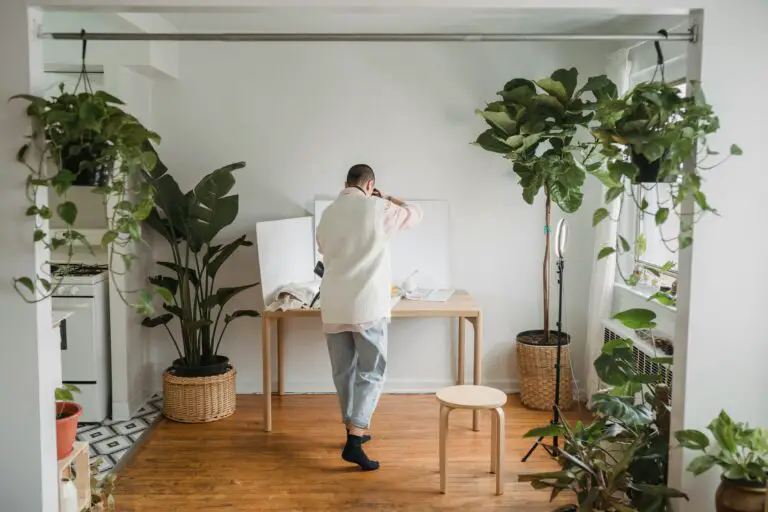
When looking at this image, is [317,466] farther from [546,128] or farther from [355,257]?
[546,128]

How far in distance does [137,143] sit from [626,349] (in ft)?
7.19

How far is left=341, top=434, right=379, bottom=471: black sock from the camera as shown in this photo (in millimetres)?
4102

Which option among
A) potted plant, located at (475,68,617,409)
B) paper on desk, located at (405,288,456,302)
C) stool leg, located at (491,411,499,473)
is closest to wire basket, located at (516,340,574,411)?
potted plant, located at (475,68,617,409)

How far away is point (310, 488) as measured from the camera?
3.88m

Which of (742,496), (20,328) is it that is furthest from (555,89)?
(20,328)

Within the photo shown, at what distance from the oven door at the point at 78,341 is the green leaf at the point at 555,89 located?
296cm

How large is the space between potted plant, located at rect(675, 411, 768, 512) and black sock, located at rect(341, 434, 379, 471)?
179 centimetres

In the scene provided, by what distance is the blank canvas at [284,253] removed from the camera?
16.0ft

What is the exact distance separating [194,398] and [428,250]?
5.92 feet

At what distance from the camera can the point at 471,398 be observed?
3.81 m

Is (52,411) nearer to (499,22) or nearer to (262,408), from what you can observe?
(262,408)

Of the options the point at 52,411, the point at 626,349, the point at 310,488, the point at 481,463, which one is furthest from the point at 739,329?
the point at 52,411

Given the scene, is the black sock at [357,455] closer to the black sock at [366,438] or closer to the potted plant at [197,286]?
the black sock at [366,438]

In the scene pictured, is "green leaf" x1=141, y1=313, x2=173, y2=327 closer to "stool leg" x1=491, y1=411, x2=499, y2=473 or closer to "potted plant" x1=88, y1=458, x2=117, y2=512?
"potted plant" x1=88, y1=458, x2=117, y2=512
